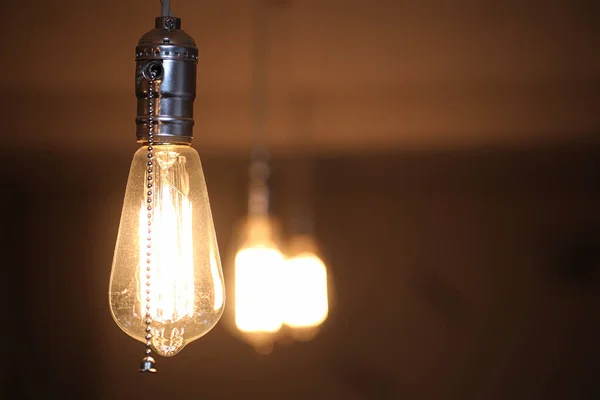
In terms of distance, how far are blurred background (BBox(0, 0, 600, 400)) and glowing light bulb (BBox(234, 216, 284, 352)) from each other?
0.02 meters

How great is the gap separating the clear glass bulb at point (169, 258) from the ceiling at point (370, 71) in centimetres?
49

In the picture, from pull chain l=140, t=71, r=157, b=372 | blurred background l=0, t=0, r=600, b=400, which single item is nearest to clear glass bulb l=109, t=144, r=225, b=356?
pull chain l=140, t=71, r=157, b=372

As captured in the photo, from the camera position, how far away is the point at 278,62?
3.39 feet

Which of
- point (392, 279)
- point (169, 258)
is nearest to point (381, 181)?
point (392, 279)

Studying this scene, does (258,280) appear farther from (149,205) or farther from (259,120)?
(149,205)

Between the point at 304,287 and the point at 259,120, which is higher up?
the point at 259,120

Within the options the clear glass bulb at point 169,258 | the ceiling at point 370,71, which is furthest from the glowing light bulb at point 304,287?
the clear glass bulb at point 169,258

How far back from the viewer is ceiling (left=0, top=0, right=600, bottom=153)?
3.25 ft

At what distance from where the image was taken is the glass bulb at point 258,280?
1.04 metres

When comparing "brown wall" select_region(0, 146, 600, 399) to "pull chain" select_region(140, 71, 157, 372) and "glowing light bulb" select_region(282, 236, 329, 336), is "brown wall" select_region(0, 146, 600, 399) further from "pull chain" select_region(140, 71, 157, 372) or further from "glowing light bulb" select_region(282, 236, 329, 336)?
"pull chain" select_region(140, 71, 157, 372)

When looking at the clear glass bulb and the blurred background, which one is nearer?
the clear glass bulb

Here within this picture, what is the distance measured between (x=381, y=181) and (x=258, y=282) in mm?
209

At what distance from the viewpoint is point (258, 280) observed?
3.45 feet

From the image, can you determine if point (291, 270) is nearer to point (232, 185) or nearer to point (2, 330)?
point (232, 185)
